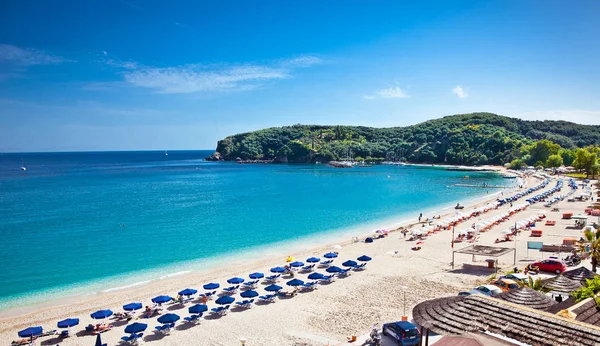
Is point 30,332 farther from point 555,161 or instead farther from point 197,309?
point 555,161

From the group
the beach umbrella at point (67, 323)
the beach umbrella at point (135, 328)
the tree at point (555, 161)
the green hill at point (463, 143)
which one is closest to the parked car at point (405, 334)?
the beach umbrella at point (135, 328)

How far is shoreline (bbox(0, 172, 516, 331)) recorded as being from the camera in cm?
2245

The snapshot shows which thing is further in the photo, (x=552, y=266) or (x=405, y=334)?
(x=552, y=266)

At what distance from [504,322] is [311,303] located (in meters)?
12.7

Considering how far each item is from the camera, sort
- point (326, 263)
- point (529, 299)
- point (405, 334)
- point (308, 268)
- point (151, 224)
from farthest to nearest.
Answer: point (151, 224) < point (326, 263) < point (308, 268) < point (405, 334) < point (529, 299)

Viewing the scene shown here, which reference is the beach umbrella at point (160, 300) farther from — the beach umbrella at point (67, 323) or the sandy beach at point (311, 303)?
the beach umbrella at point (67, 323)

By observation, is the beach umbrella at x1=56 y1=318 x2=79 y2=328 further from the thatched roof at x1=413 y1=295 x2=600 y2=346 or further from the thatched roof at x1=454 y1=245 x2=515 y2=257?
the thatched roof at x1=454 y1=245 x2=515 y2=257

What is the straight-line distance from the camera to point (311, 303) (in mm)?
21156

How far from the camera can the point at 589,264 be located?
25.4m

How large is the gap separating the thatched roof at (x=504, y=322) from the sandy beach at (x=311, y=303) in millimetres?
6677

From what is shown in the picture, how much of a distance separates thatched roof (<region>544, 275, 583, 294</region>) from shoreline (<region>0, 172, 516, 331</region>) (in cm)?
1812

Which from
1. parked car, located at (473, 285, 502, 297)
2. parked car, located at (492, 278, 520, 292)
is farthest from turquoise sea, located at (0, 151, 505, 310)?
parked car, located at (492, 278, 520, 292)

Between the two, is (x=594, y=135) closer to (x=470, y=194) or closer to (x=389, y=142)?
(x=389, y=142)

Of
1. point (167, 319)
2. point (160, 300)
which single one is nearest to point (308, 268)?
point (160, 300)
